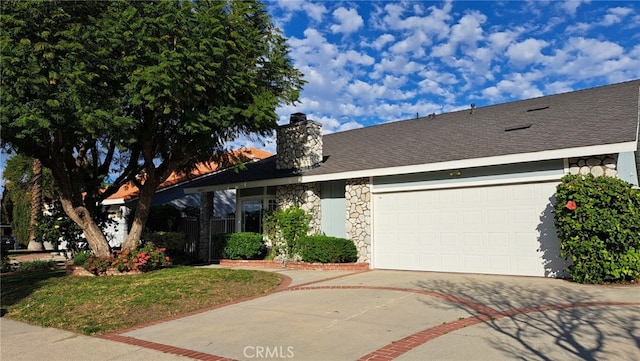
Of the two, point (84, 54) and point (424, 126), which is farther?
point (424, 126)

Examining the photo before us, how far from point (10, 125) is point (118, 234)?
15.4 m

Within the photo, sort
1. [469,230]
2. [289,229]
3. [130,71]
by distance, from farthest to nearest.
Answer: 1. [289,229]
2. [469,230]
3. [130,71]

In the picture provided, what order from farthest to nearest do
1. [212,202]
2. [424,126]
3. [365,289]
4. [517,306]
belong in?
[212,202]
[424,126]
[365,289]
[517,306]

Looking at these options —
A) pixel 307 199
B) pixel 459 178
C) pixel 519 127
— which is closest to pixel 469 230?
pixel 459 178

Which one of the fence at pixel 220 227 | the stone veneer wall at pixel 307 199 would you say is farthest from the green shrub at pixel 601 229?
the fence at pixel 220 227

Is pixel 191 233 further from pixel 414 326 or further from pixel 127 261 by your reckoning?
pixel 414 326

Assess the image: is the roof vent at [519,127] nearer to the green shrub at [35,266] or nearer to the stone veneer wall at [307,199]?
the stone veneer wall at [307,199]

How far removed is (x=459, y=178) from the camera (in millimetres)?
12406

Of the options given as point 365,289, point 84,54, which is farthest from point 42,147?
point 365,289

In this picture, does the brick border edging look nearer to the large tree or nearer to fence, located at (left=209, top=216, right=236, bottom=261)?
fence, located at (left=209, top=216, right=236, bottom=261)

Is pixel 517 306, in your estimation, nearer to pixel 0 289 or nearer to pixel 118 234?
pixel 0 289

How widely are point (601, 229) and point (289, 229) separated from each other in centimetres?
915

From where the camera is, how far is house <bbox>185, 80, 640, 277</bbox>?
10859mm

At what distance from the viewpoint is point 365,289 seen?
9.89 metres
